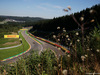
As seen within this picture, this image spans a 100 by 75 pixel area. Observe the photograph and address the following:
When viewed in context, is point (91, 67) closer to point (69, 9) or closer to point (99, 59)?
point (99, 59)

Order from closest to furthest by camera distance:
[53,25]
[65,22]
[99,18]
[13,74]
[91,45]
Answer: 1. [91,45]
2. [13,74]
3. [99,18]
4. [65,22]
5. [53,25]

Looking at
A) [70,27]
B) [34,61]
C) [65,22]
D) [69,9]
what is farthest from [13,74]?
[65,22]

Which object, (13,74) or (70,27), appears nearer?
(13,74)

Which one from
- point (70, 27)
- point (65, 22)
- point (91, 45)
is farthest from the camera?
point (65, 22)

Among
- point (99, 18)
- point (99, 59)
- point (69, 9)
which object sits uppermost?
point (99, 18)

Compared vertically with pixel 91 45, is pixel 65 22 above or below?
above

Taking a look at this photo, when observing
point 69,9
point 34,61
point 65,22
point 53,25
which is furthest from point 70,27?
point 69,9

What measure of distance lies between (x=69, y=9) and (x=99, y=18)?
21.9 m

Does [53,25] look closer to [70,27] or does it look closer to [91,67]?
[70,27]

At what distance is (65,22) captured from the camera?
35250 mm

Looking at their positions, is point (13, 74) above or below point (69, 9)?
below

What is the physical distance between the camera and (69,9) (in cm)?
130

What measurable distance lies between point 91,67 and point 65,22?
34.2 meters

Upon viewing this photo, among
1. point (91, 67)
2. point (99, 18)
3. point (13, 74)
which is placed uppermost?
point (99, 18)
